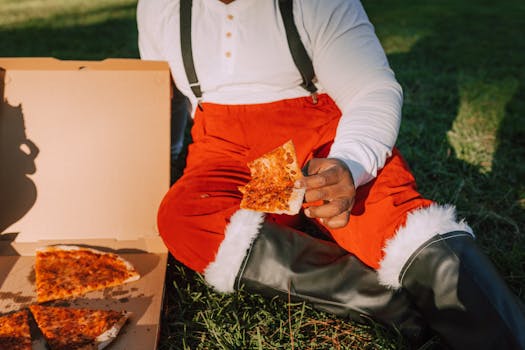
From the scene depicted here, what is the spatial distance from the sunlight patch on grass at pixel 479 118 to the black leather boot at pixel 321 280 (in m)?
1.77

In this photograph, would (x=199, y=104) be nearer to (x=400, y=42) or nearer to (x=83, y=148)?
(x=83, y=148)

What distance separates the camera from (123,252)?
2338 mm

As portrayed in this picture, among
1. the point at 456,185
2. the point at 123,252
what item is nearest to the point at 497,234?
the point at 456,185

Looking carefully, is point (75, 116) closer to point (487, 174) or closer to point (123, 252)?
point (123, 252)

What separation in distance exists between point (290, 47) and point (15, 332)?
1.65 m

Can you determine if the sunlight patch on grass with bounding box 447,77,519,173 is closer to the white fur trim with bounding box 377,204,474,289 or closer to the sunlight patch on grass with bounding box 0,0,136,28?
the white fur trim with bounding box 377,204,474,289

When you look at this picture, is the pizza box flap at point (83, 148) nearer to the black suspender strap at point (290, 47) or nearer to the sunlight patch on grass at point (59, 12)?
the black suspender strap at point (290, 47)

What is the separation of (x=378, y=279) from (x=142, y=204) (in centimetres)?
122

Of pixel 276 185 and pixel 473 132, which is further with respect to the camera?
pixel 473 132

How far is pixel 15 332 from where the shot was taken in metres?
1.81

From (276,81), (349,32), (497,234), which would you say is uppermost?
(349,32)

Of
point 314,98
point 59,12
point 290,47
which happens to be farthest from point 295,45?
point 59,12

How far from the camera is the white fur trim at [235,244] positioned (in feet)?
6.26

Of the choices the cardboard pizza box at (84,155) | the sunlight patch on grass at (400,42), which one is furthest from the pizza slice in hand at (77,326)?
the sunlight patch on grass at (400,42)
